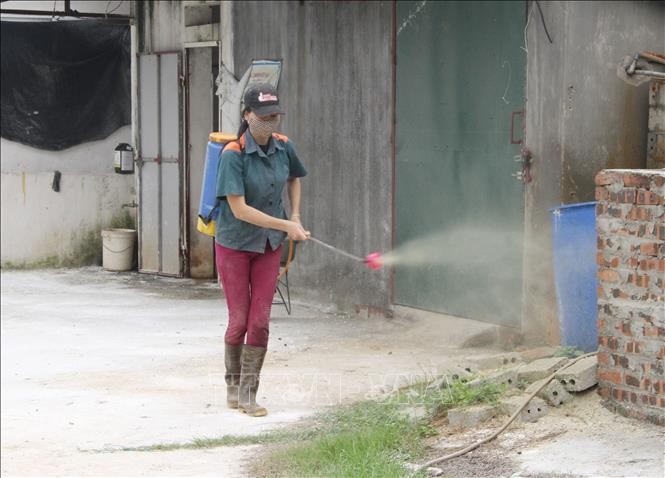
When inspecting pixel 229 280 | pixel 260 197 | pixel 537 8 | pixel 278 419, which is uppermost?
pixel 537 8

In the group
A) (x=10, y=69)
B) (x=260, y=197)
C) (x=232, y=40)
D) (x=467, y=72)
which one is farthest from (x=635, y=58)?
(x=10, y=69)

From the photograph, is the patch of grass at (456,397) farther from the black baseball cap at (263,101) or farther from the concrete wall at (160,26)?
the concrete wall at (160,26)

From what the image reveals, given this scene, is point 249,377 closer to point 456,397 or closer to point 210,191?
point 456,397

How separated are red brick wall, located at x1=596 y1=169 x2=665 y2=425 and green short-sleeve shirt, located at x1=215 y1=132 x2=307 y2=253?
195 cm

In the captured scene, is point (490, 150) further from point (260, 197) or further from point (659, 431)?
point (659, 431)

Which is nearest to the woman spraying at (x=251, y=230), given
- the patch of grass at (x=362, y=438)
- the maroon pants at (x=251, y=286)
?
the maroon pants at (x=251, y=286)

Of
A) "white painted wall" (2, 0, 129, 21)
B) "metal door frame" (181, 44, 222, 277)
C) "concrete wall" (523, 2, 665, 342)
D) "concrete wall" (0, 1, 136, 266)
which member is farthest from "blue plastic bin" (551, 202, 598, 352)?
"white painted wall" (2, 0, 129, 21)

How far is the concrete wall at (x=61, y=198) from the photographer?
48.6 ft

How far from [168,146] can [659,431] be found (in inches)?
359

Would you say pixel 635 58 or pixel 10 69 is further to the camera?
pixel 10 69

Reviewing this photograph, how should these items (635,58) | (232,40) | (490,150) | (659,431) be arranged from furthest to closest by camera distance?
(232,40), (490,150), (635,58), (659,431)

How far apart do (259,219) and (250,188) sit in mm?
249

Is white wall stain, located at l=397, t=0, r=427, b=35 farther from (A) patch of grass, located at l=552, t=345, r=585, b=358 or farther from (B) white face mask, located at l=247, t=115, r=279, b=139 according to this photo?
(A) patch of grass, located at l=552, t=345, r=585, b=358

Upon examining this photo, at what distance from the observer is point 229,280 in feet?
24.8
